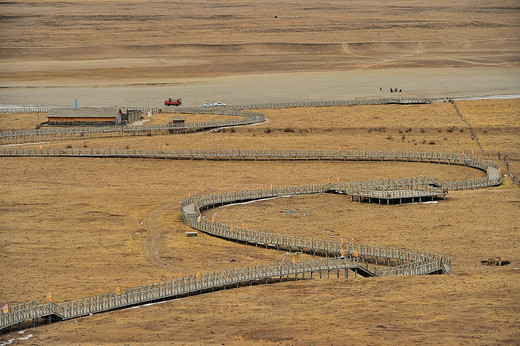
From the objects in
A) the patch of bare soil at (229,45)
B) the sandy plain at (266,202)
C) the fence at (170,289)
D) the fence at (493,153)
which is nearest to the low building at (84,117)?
the sandy plain at (266,202)

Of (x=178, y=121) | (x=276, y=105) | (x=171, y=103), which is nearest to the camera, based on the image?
(x=178, y=121)

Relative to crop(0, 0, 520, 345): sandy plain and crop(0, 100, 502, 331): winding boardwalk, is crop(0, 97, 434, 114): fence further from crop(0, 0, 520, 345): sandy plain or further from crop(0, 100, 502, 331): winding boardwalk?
crop(0, 100, 502, 331): winding boardwalk

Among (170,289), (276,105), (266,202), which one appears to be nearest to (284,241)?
(170,289)

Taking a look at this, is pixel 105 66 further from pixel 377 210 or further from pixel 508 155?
pixel 377 210

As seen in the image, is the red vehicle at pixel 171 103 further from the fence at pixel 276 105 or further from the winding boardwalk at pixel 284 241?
the winding boardwalk at pixel 284 241

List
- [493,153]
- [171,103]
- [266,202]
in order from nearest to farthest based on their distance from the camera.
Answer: [266,202], [493,153], [171,103]

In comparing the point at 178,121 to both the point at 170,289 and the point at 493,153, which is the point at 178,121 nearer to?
the point at 493,153
